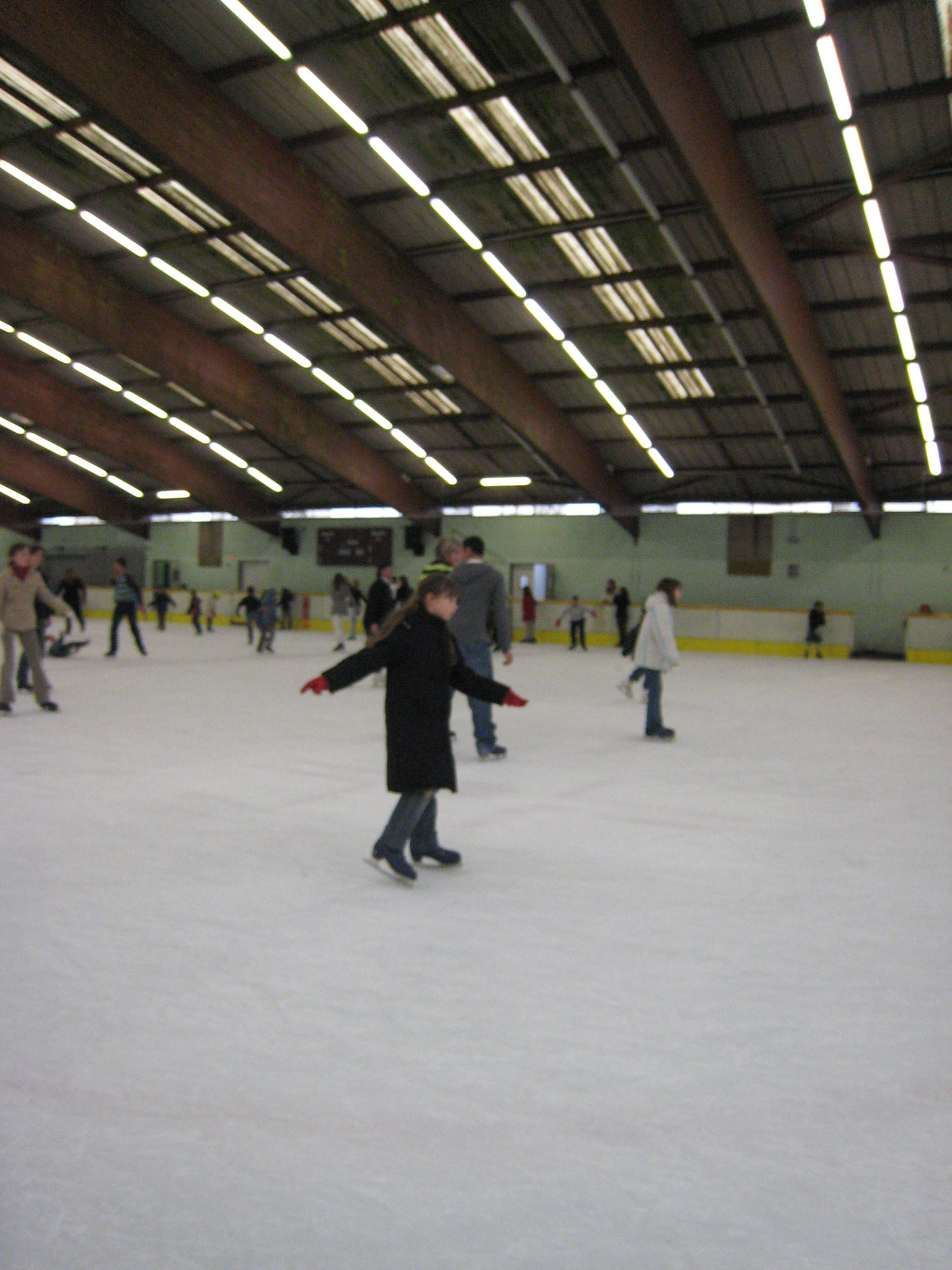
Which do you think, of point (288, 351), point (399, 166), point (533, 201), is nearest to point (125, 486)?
point (288, 351)

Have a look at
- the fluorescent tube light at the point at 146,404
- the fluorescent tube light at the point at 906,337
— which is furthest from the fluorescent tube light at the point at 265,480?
the fluorescent tube light at the point at 906,337

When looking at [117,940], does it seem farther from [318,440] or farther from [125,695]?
[318,440]

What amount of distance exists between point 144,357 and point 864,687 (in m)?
16.1

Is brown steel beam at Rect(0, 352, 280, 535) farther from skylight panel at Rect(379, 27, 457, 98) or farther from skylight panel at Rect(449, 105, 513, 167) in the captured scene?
skylight panel at Rect(379, 27, 457, 98)

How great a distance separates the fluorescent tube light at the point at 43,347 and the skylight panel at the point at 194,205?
908cm

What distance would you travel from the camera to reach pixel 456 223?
657 inches

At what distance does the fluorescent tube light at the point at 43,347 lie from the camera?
82.0 ft

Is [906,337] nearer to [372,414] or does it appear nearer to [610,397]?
[610,397]

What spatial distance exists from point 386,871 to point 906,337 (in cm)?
1701

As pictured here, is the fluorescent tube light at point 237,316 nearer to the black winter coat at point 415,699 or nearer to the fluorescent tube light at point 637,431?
the fluorescent tube light at point 637,431

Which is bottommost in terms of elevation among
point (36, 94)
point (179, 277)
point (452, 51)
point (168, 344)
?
point (168, 344)

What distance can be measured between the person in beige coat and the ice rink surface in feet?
11.9

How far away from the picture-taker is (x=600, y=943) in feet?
13.6

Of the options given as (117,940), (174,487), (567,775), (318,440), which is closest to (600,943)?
(117,940)
